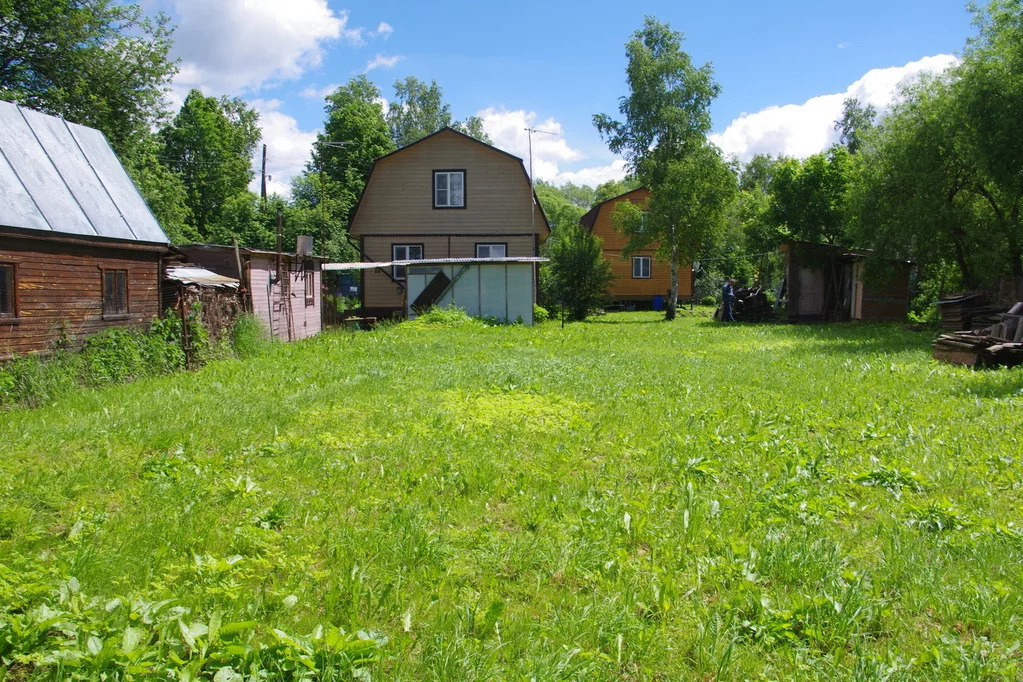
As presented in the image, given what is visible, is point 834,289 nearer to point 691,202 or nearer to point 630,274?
point 691,202

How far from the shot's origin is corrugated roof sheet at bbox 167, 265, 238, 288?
16719 mm

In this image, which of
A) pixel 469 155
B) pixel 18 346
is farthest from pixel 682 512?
pixel 469 155

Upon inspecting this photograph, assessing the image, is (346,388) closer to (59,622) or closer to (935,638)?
(59,622)

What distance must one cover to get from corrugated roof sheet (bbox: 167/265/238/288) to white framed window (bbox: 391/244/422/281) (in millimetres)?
11819

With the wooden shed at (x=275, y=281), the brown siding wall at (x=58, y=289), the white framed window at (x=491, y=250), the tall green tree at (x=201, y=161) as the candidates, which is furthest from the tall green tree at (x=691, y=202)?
the tall green tree at (x=201, y=161)

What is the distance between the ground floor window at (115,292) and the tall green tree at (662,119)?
23.9 metres

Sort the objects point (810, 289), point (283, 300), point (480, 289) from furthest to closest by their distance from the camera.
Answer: point (810, 289)
point (480, 289)
point (283, 300)

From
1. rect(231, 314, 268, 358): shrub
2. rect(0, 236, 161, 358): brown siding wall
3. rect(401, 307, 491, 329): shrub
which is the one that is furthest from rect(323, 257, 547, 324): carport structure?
rect(0, 236, 161, 358): brown siding wall

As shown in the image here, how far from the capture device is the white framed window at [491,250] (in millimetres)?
30906

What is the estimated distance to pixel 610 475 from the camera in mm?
6441

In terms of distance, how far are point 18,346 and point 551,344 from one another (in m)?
11.8

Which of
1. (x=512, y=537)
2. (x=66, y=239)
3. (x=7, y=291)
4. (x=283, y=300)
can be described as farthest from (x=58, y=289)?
(x=512, y=537)

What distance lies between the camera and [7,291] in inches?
441

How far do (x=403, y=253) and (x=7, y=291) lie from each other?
2035cm
